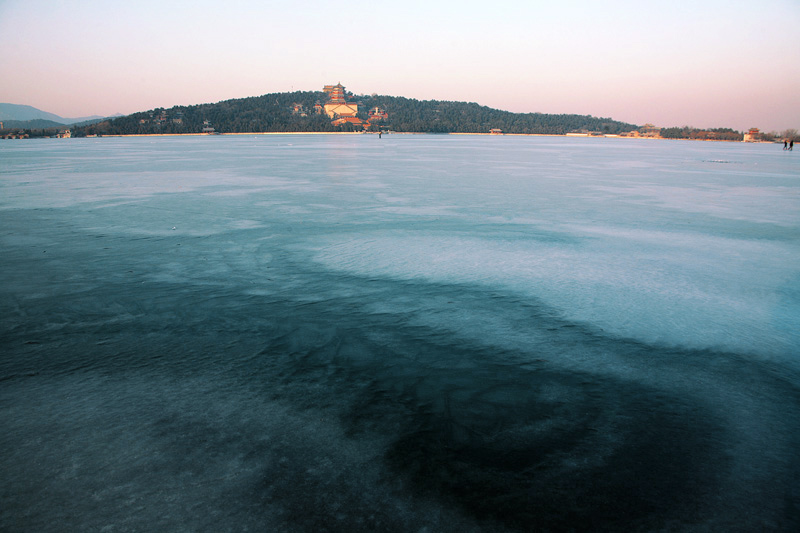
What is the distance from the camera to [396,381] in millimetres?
5887

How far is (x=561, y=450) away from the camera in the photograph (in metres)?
4.61

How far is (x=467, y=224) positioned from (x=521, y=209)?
12.0 ft

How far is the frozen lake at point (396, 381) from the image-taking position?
3.96 metres

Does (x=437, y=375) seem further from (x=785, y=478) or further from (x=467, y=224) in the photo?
(x=467, y=224)

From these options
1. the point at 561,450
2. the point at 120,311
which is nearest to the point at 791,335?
the point at 561,450

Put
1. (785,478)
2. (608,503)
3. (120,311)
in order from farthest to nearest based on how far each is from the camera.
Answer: (120,311) → (785,478) → (608,503)

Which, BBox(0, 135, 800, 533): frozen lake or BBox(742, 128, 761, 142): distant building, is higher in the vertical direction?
BBox(742, 128, 761, 142): distant building

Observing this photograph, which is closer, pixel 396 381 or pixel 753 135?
pixel 396 381

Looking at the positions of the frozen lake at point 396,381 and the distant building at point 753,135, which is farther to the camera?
the distant building at point 753,135

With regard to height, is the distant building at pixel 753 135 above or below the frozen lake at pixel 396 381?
above

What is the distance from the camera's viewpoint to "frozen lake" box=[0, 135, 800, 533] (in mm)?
3957

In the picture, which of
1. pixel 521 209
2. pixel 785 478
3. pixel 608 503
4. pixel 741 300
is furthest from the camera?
pixel 521 209

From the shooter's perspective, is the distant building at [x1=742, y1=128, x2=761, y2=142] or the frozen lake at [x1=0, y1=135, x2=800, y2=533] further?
the distant building at [x1=742, y1=128, x2=761, y2=142]

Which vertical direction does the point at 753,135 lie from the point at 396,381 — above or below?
above
